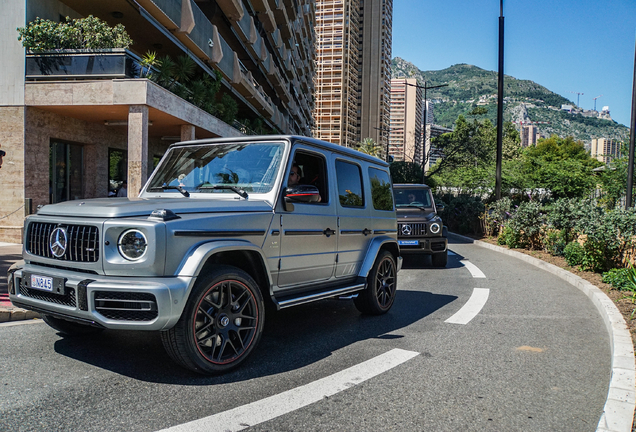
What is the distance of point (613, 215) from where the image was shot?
888cm

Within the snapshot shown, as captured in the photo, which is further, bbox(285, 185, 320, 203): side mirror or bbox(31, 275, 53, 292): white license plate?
bbox(285, 185, 320, 203): side mirror

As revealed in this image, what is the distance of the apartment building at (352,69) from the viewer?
124312 millimetres

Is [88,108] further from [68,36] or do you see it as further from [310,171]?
[310,171]

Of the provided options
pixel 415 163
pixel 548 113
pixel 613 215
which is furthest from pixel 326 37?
pixel 613 215

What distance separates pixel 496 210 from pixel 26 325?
15.3 meters

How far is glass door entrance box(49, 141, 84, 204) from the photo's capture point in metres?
15.0

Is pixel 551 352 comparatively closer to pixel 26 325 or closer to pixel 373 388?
pixel 373 388

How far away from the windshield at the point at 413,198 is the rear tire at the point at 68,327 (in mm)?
8630

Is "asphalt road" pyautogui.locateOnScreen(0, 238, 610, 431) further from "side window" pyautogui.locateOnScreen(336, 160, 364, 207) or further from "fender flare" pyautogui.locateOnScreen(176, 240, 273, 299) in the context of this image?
"side window" pyautogui.locateOnScreen(336, 160, 364, 207)

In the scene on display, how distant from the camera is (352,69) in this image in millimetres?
131250

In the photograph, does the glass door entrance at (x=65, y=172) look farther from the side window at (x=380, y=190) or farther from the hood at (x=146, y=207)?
the hood at (x=146, y=207)

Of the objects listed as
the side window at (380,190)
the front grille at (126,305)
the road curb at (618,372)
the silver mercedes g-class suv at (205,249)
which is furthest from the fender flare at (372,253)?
the front grille at (126,305)

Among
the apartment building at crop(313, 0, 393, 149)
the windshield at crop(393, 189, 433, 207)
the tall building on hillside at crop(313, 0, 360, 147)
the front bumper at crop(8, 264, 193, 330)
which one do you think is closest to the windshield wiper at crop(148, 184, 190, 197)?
the front bumper at crop(8, 264, 193, 330)

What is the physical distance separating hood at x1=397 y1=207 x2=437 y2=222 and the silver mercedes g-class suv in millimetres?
5882
